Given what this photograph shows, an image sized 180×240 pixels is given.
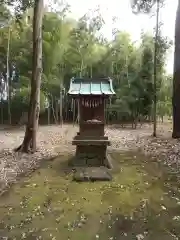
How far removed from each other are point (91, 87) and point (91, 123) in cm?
98

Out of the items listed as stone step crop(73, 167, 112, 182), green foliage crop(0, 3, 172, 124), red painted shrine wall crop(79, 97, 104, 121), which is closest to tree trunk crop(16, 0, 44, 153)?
red painted shrine wall crop(79, 97, 104, 121)

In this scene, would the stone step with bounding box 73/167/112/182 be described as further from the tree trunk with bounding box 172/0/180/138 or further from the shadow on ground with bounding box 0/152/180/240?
the tree trunk with bounding box 172/0/180/138

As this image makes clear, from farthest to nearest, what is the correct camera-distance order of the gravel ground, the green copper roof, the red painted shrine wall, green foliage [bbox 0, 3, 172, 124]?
green foliage [bbox 0, 3, 172, 124] < the red painted shrine wall < the green copper roof < the gravel ground

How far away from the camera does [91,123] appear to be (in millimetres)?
8578

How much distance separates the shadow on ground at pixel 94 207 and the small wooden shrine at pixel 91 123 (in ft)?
2.28

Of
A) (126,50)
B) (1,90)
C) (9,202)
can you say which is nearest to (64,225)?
(9,202)

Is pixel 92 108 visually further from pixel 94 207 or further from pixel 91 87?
pixel 94 207

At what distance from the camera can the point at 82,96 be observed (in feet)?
28.2

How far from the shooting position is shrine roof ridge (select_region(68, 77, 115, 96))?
28.0 feet

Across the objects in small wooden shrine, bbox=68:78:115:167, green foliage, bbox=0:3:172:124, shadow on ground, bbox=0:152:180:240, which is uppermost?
green foliage, bbox=0:3:172:124

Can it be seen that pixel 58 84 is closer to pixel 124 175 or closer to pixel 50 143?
pixel 50 143

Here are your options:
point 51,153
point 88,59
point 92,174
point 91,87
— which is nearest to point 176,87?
point 91,87

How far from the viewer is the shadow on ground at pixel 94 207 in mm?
4461

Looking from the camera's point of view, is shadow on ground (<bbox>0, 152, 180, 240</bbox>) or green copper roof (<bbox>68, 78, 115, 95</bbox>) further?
green copper roof (<bbox>68, 78, 115, 95</bbox>)
